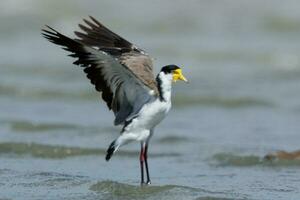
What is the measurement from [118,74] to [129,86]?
199 mm

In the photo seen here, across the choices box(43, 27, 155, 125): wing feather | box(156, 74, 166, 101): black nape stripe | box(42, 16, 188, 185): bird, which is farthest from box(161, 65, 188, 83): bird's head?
box(43, 27, 155, 125): wing feather

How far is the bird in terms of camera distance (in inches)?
352

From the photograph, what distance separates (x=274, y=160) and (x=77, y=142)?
8.90ft

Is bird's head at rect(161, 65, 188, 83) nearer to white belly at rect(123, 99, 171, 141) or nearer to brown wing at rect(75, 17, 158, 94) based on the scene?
brown wing at rect(75, 17, 158, 94)

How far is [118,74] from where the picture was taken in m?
9.06

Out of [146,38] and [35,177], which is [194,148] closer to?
[35,177]

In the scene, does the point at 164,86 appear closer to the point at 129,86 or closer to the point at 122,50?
the point at 129,86

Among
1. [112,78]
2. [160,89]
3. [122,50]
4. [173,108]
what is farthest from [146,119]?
[173,108]

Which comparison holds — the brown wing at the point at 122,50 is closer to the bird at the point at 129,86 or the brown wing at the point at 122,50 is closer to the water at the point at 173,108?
the bird at the point at 129,86

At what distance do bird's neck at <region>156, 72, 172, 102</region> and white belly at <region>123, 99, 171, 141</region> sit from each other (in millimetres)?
51

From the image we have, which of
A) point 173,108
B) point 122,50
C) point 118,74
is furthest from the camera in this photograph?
point 173,108

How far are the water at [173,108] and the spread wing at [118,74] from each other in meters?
0.77

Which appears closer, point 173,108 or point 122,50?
point 122,50

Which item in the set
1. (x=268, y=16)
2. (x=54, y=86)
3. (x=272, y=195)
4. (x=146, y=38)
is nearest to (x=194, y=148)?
(x=272, y=195)
